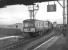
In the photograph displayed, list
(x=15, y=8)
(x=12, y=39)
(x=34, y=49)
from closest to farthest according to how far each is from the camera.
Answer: (x=34, y=49) < (x=12, y=39) < (x=15, y=8)

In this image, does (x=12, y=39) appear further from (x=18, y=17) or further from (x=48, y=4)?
(x=18, y=17)

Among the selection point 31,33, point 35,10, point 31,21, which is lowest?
point 31,33

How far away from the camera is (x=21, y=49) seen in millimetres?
13023

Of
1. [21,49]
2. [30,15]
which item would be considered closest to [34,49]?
[21,49]

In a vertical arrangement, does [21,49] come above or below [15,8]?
below

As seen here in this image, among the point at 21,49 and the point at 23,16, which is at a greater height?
the point at 23,16

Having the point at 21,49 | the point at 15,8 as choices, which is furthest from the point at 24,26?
the point at 21,49

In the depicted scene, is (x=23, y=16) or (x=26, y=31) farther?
(x=23, y=16)

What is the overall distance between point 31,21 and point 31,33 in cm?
200

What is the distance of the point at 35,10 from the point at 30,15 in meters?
1.39

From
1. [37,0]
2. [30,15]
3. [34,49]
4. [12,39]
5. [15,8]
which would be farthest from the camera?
[30,15]

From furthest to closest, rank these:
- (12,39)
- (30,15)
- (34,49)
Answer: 1. (30,15)
2. (12,39)
3. (34,49)

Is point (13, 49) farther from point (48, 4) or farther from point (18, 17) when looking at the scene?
point (18, 17)

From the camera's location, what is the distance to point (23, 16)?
29656 mm
